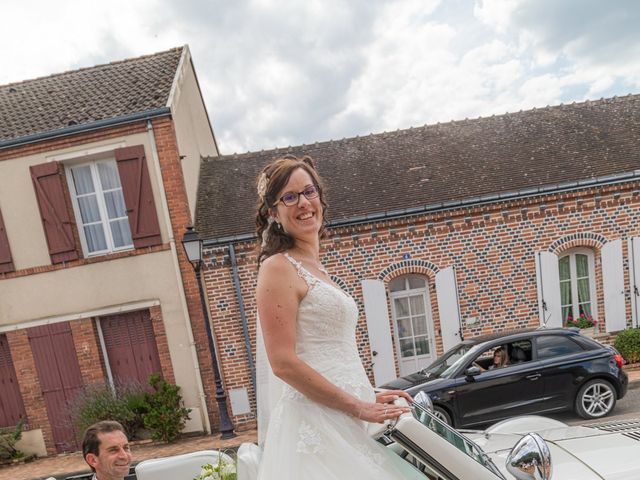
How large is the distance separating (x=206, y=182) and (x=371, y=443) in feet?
29.6

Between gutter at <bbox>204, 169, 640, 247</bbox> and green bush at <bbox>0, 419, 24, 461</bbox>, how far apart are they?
5.66 m

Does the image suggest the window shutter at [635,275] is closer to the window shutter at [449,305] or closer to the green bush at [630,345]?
the green bush at [630,345]

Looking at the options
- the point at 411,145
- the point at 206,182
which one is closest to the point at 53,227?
the point at 206,182

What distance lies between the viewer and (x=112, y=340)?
836 centimetres

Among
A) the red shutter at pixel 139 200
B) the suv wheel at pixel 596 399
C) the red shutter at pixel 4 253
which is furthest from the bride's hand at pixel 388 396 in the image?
the red shutter at pixel 4 253

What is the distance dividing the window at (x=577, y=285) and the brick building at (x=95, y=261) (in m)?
7.72

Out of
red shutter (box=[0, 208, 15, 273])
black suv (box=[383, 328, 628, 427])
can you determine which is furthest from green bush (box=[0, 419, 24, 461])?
black suv (box=[383, 328, 628, 427])

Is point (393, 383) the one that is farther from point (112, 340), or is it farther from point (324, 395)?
point (112, 340)

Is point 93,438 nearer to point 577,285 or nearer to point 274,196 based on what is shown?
point 274,196

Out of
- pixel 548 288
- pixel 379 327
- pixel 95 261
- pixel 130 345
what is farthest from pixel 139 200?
pixel 548 288

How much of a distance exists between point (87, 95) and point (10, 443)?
25.1 ft

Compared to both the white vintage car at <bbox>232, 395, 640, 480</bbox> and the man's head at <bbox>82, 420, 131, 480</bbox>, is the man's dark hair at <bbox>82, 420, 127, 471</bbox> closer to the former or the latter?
the man's head at <bbox>82, 420, 131, 480</bbox>

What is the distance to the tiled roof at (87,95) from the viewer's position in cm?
823

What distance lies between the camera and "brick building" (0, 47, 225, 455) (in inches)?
319
